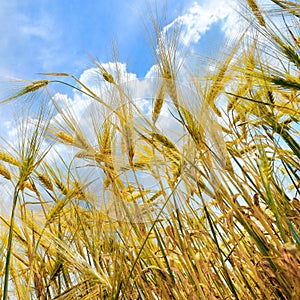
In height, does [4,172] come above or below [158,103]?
above

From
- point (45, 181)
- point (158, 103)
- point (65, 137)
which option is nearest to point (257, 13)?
point (158, 103)

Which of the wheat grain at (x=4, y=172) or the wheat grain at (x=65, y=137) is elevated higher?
the wheat grain at (x=4, y=172)

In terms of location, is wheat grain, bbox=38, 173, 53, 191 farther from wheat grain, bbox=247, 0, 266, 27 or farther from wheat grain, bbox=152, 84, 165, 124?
Result: wheat grain, bbox=247, 0, 266, 27

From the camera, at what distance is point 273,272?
0.90 m

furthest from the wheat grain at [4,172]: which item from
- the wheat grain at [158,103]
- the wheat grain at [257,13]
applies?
the wheat grain at [257,13]

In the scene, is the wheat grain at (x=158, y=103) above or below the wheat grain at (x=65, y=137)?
below

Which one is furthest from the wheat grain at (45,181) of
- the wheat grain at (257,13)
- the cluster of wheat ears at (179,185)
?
the wheat grain at (257,13)

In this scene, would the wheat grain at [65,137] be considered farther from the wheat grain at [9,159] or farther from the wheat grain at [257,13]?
the wheat grain at [257,13]

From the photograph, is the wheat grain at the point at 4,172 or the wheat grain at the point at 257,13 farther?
the wheat grain at the point at 4,172

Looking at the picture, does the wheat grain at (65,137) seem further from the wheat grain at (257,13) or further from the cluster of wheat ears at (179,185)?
the wheat grain at (257,13)

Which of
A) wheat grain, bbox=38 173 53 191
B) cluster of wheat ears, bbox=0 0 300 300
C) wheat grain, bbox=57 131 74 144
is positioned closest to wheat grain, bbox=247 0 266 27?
cluster of wheat ears, bbox=0 0 300 300

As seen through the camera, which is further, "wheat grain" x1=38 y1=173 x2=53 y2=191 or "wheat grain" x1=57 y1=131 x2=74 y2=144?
"wheat grain" x1=38 y1=173 x2=53 y2=191

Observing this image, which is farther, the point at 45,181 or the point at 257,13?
the point at 45,181

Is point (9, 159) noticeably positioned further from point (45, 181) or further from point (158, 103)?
point (158, 103)
